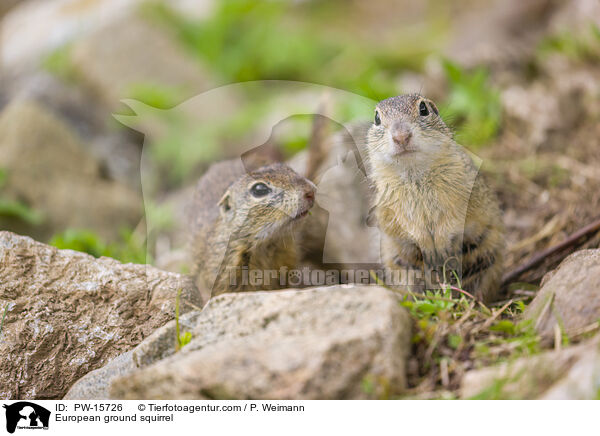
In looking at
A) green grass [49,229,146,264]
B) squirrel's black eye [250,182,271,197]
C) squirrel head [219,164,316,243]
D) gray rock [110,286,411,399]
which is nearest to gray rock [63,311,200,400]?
gray rock [110,286,411,399]

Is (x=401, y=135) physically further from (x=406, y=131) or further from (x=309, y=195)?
(x=309, y=195)

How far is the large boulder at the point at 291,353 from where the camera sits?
2875mm

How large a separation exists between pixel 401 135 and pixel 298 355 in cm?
173

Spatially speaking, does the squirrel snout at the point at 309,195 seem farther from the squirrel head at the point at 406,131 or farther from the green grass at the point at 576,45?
the green grass at the point at 576,45

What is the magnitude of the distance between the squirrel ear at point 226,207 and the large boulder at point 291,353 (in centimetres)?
186

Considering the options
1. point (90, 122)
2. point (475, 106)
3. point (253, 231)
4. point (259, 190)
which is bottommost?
point (253, 231)

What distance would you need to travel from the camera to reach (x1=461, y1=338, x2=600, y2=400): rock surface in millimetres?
2664

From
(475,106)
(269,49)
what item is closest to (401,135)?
(475,106)

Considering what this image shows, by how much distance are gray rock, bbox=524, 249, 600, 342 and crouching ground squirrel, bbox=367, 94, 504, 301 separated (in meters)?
0.87

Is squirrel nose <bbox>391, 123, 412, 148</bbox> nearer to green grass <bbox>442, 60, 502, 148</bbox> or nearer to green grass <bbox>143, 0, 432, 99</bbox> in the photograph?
green grass <bbox>442, 60, 502, 148</bbox>

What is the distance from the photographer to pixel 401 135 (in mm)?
3924
